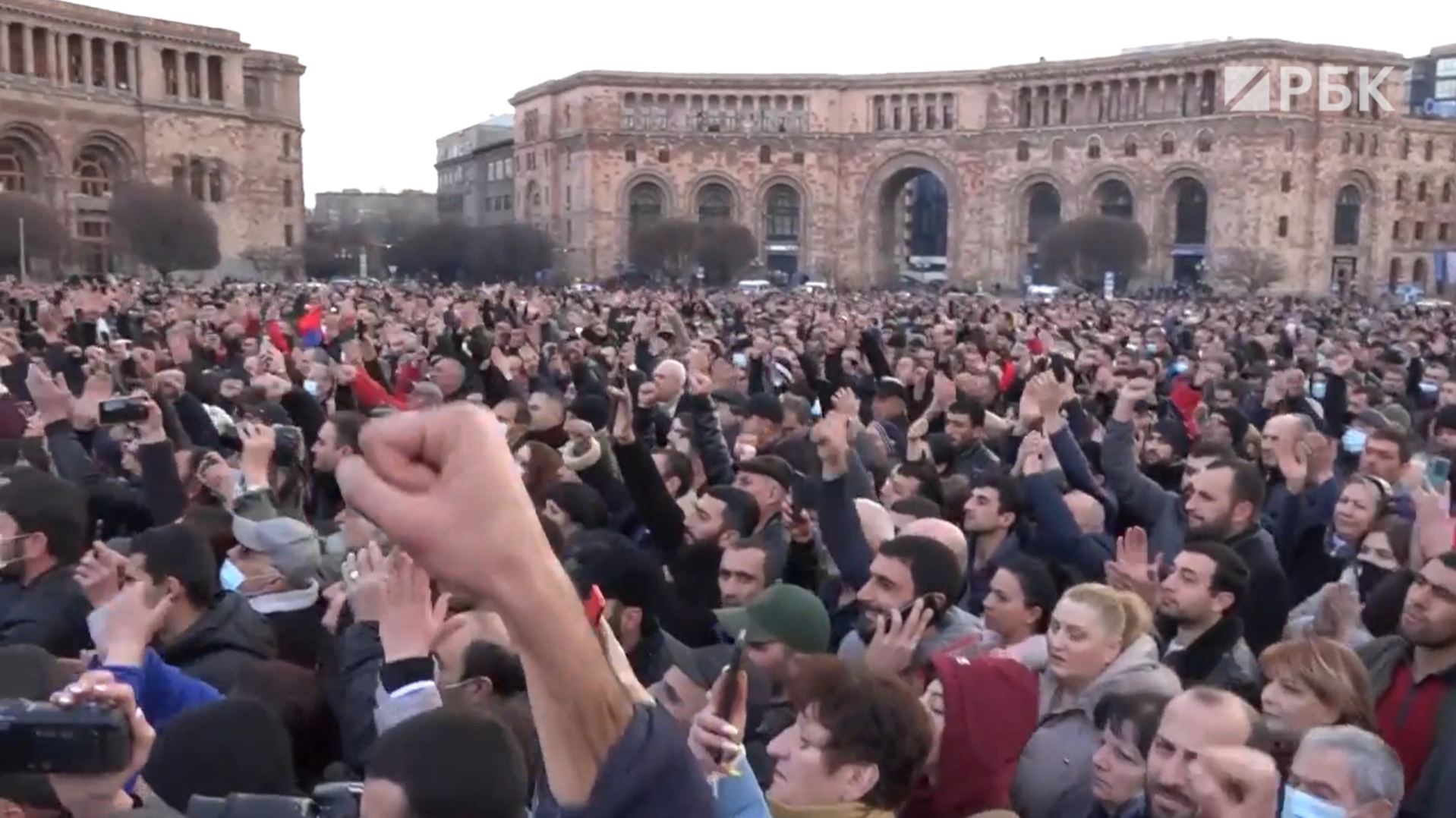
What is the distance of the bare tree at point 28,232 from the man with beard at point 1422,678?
147ft

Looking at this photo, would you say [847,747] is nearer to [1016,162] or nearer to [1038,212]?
[1016,162]

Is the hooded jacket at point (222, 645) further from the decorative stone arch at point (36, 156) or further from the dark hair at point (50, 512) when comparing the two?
the decorative stone arch at point (36, 156)

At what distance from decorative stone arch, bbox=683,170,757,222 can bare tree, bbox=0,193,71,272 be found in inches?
1230

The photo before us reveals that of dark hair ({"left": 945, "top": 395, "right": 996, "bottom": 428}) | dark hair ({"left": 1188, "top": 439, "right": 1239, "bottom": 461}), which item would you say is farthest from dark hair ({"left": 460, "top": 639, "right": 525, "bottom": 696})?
dark hair ({"left": 945, "top": 395, "right": 996, "bottom": 428})

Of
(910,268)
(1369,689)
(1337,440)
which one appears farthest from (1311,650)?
(910,268)

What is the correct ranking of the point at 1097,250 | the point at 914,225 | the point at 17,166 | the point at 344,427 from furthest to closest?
1. the point at 914,225
2. the point at 1097,250
3. the point at 17,166
4. the point at 344,427

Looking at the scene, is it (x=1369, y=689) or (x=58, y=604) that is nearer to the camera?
(x=1369, y=689)

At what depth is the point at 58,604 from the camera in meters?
5.21

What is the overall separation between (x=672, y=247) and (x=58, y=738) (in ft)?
195

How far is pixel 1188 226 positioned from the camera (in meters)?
62.3

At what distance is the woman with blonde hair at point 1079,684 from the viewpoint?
420 centimetres

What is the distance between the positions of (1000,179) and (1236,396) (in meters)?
54.7

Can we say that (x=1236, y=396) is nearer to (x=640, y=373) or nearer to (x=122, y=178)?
(x=640, y=373)

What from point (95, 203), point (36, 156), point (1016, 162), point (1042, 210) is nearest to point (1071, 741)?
point (36, 156)
